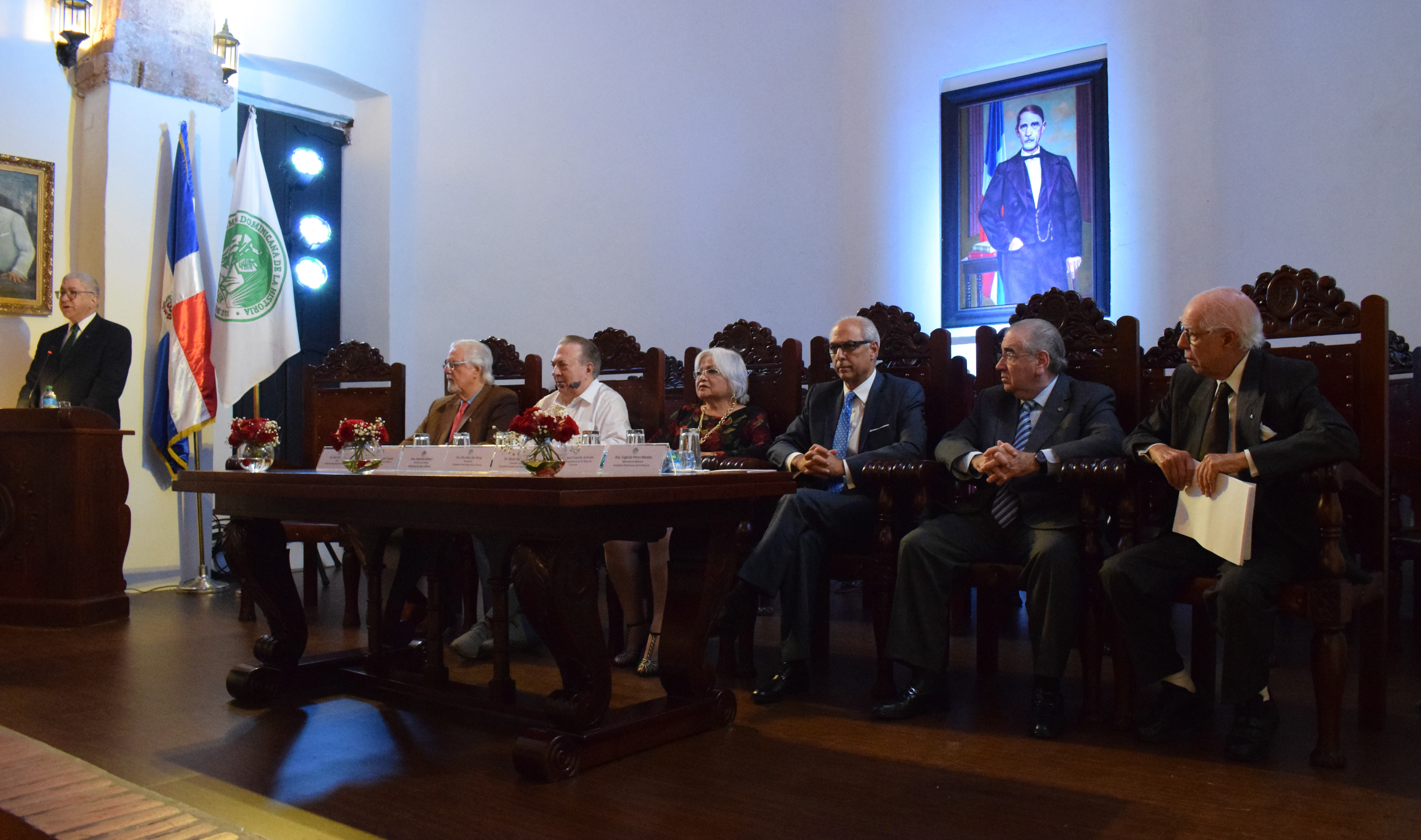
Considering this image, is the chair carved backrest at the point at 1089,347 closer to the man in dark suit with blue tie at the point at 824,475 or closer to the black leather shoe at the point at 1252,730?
the man in dark suit with blue tie at the point at 824,475

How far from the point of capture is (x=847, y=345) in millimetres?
3457

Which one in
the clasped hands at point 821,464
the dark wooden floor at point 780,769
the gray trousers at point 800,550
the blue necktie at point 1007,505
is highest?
the clasped hands at point 821,464

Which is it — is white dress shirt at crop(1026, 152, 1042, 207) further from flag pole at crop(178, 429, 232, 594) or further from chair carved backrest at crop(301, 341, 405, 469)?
flag pole at crop(178, 429, 232, 594)

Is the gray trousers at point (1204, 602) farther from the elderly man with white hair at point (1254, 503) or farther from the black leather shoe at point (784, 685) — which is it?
the black leather shoe at point (784, 685)

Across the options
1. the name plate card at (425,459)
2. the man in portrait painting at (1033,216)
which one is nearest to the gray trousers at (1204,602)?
the name plate card at (425,459)

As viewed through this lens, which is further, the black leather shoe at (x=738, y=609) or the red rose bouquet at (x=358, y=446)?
the black leather shoe at (x=738, y=609)

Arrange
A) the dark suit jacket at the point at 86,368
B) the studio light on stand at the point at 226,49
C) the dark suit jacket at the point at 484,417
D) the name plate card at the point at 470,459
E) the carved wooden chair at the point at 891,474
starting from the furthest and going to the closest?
the studio light on stand at the point at 226,49
the dark suit jacket at the point at 86,368
the dark suit jacket at the point at 484,417
the carved wooden chair at the point at 891,474
the name plate card at the point at 470,459

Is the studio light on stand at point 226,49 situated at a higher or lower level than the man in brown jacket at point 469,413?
higher

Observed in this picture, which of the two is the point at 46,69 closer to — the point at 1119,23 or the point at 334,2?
the point at 334,2

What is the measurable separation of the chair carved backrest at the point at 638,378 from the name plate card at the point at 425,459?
132 centimetres

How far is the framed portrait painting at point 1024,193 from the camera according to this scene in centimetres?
577

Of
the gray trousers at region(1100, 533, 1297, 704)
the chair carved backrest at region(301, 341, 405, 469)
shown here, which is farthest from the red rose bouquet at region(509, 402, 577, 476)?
the chair carved backrest at region(301, 341, 405, 469)

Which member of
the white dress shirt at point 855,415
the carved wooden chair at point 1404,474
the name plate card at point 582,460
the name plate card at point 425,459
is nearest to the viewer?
the name plate card at point 582,460

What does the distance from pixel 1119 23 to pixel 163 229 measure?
528 cm
